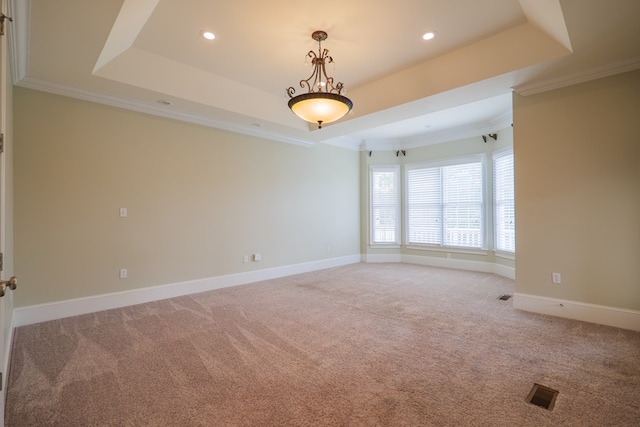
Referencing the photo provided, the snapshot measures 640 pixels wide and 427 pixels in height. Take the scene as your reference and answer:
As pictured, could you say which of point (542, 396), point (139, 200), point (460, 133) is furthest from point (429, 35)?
point (139, 200)

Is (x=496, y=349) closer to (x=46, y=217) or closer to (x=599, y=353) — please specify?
(x=599, y=353)

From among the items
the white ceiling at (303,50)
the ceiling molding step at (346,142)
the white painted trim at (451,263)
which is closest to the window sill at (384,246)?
the white painted trim at (451,263)

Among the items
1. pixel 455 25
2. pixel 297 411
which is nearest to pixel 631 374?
pixel 297 411

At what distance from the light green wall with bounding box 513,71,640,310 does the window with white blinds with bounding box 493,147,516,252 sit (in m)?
1.89

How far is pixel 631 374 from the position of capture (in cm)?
227

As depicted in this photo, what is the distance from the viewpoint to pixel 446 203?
679 centimetres

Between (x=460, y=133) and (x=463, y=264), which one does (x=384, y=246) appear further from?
(x=460, y=133)

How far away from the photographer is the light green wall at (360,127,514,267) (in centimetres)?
601

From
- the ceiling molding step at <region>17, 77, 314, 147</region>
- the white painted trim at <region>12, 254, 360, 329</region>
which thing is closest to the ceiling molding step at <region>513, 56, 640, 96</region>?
the ceiling molding step at <region>17, 77, 314, 147</region>

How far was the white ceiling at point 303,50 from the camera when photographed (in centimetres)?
257

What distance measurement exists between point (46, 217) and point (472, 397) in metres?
4.63

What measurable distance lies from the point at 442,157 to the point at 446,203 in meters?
1.06

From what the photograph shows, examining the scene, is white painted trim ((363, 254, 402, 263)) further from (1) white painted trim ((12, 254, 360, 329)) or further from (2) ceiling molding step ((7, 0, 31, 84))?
(2) ceiling molding step ((7, 0, 31, 84))

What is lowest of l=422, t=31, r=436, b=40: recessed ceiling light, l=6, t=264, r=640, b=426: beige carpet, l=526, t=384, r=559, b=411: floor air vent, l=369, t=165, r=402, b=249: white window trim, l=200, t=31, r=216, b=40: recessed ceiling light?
l=526, t=384, r=559, b=411: floor air vent
